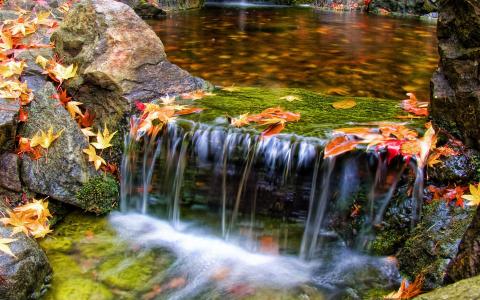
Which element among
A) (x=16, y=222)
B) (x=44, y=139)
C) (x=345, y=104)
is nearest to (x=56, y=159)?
(x=44, y=139)

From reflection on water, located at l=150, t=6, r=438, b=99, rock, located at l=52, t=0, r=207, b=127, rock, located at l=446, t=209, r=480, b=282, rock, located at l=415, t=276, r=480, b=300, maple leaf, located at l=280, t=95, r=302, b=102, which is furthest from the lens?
reflection on water, located at l=150, t=6, r=438, b=99

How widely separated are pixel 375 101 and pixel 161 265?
2.65m

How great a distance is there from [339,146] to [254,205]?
2.79 ft

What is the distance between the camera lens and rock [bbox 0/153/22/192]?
3869mm

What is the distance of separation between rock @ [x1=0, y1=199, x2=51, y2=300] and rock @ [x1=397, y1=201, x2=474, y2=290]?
8.19 feet

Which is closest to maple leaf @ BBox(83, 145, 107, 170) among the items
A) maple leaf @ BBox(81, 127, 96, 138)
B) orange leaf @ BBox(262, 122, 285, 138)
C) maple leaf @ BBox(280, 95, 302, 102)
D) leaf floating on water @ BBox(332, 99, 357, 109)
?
maple leaf @ BBox(81, 127, 96, 138)

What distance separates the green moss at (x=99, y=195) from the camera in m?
4.05

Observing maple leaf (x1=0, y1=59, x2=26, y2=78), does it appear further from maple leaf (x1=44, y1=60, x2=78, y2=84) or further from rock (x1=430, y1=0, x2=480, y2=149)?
rock (x1=430, y1=0, x2=480, y2=149)

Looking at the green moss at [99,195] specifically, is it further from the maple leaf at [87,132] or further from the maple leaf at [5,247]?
the maple leaf at [5,247]

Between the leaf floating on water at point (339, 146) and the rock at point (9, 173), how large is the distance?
254 cm

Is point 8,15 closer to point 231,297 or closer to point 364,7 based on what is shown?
point 231,297

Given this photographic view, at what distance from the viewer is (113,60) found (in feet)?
14.8

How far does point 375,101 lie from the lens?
470 cm

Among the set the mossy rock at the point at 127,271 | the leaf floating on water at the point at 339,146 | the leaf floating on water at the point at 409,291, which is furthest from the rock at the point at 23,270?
the leaf floating on water at the point at 409,291
